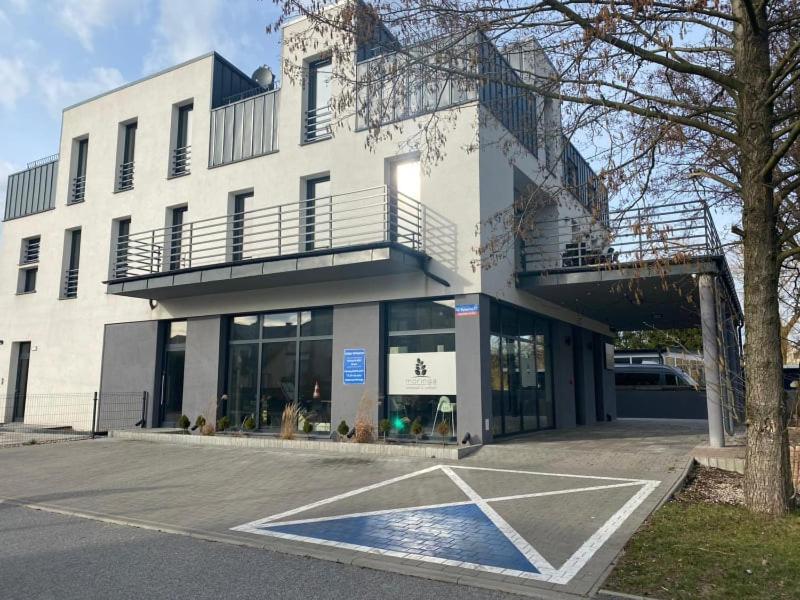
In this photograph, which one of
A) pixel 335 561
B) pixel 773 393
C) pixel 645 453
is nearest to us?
pixel 335 561

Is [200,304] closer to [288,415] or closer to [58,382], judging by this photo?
[288,415]

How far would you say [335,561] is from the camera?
5.29 meters

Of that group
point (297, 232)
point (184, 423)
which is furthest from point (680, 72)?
point (184, 423)

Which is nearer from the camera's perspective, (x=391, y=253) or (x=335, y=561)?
(x=335, y=561)

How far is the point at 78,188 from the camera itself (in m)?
20.0

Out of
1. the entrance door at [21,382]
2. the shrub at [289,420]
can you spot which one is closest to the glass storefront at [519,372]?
the shrub at [289,420]

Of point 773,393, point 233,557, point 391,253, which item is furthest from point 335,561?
point 391,253

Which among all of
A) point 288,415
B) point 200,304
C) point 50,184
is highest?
point 50,184

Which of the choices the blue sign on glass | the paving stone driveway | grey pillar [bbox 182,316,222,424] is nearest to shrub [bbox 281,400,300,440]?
the paving stone driveway

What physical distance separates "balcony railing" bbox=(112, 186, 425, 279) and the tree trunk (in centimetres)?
645

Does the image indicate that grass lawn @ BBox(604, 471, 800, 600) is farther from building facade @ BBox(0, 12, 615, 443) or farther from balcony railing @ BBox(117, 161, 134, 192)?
balcony railing @ BBox(117, 161, 134, 192)

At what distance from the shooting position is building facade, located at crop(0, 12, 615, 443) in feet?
41.2

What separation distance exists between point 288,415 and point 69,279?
10522mm

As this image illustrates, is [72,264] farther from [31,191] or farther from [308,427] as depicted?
[308,427]
